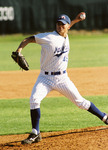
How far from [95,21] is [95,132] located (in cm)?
2194

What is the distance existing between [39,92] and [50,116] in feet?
6.73

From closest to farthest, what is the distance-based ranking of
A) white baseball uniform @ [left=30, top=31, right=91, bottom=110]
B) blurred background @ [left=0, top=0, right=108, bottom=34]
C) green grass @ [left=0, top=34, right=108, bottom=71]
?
white baseball uniform @ [left=30, top=31, right=91, bottom=110]
green grass @ [left=0, top=34, right=108, bottom=71]
blurred background @ [left=0, top=0, right=108, bottom=34]

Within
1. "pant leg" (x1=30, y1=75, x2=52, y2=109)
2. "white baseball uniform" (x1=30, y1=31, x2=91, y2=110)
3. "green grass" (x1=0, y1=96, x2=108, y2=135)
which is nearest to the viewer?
"pant leg" (x1=30, y1=75, x2=52, y2=109)

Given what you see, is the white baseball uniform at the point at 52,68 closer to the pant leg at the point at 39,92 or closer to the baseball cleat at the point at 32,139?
the pant leg at the point at 39,92

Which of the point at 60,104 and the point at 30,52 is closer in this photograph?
the point at 60,104

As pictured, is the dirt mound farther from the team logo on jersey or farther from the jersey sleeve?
the jersey sleeve

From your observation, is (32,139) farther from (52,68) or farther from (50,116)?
(50,116)

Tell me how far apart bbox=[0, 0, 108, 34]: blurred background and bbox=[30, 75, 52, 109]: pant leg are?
21.2 m

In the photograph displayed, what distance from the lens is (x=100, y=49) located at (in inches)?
790

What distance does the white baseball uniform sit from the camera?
5270 millimetres

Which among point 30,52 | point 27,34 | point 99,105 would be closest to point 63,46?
point 99,105

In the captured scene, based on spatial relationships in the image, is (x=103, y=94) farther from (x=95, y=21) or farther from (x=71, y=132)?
(x=95, y=21)

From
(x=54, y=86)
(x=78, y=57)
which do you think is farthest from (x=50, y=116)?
(x=78, y=57)

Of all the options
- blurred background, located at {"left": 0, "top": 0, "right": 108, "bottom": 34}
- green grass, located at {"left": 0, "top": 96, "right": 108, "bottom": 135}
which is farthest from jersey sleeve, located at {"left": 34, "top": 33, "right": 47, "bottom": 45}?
blurred background, located at {"left": 0, "top": 0, "right": 108, "bottom": 34}
